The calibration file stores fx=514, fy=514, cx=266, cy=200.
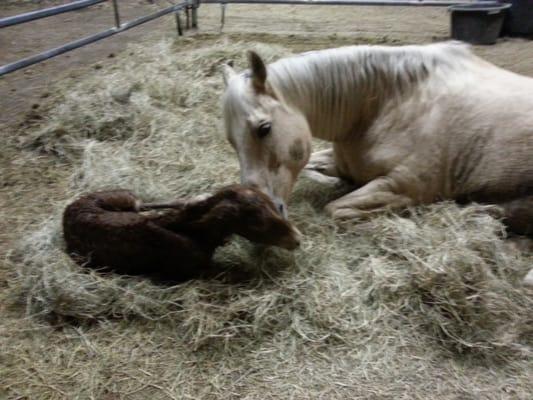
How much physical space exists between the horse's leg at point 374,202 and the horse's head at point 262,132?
1.28ft

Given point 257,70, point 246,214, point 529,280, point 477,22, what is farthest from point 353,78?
point 477,22

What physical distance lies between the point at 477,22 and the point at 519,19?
643 millimetres

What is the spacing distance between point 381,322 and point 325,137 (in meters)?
1.15

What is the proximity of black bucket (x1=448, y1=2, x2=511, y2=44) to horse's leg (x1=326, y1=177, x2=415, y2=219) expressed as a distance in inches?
159

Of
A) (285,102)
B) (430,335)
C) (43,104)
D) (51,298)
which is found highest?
(285,102)

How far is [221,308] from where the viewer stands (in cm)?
206

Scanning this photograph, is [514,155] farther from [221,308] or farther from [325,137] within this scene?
[221,308]

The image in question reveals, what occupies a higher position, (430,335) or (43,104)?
(43,104)

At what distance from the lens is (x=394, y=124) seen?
2748mm

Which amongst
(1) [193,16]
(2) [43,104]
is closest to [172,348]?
(2) [43,104]

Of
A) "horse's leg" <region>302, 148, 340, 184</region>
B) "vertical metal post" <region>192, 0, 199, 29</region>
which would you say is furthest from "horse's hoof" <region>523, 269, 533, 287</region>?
"vertical metal post" <region>192, 0, 199, 29</region>

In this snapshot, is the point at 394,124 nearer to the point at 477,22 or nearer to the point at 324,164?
the point at 324,164

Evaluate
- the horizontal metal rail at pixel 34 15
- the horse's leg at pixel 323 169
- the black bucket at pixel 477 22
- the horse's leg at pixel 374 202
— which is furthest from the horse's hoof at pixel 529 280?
the black bucket at pixel 477 22

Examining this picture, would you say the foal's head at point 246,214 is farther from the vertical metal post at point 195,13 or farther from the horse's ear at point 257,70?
the vertical metal post at point 195,13
